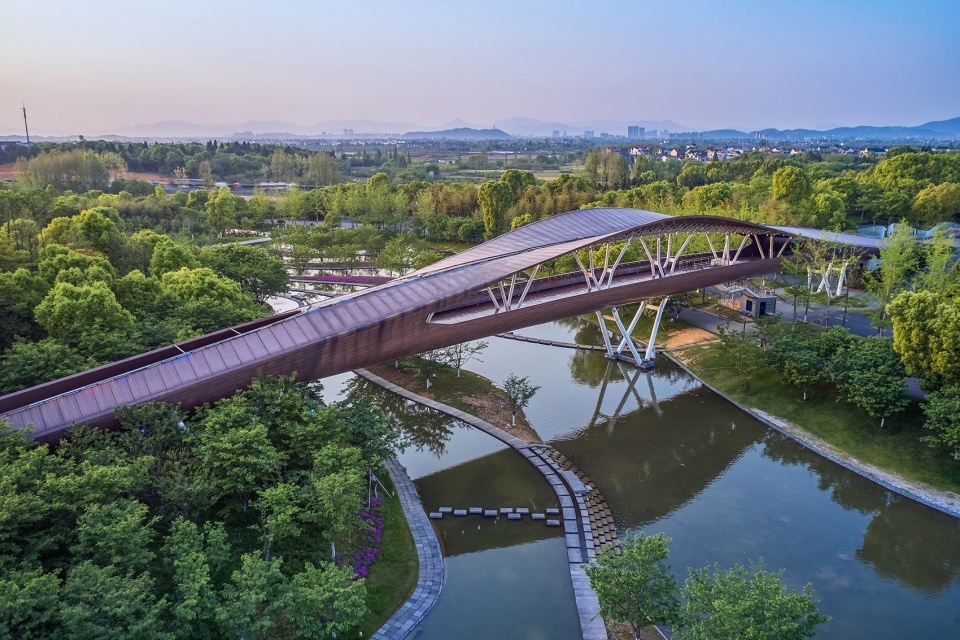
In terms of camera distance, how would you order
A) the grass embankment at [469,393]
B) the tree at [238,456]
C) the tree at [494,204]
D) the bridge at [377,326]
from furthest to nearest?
1. the tree at [494,204]
2. the grass embankment at [469,393]
3. the bridge at [377,326]
4. the tree at [238,456]

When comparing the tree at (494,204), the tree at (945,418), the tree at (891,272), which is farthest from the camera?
the tree at (494,204)

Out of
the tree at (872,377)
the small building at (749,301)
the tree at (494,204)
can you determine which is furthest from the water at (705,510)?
the tree at (494,204)

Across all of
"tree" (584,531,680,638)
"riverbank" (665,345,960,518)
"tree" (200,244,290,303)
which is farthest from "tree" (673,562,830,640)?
"tree" (200,244,290,303)

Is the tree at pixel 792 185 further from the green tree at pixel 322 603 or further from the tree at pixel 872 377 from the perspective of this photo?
the green tree at pixel 322 603

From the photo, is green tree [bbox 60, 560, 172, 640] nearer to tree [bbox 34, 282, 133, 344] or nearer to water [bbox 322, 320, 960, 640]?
water [bbox 322, 320, 960, 640]

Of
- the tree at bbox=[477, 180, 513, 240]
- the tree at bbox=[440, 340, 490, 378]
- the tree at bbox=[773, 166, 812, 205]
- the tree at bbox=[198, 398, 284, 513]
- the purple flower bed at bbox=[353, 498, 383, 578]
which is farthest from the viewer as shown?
the tree at bbox=[477, 180, 513, 240]

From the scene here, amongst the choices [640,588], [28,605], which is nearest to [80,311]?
[28,605]

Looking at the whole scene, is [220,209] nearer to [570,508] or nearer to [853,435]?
[570,508]
